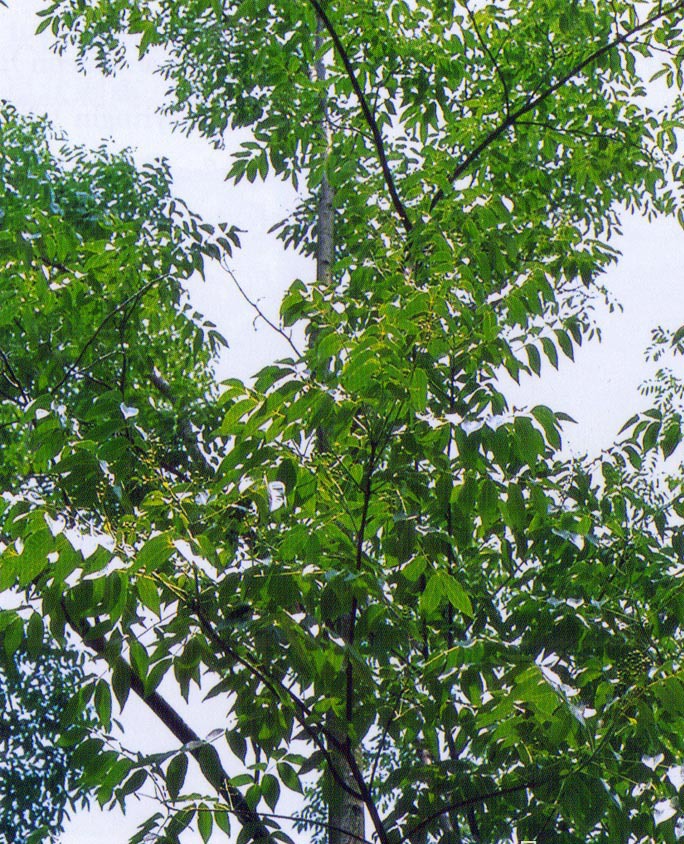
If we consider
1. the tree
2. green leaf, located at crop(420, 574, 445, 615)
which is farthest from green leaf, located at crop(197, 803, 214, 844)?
green leaf, located at crop(420, 574, 445, 615)

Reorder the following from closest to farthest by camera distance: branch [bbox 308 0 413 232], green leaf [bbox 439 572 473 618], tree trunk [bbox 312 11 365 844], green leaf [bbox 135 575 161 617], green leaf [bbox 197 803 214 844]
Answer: green leaf [bbox 135 575 161 617] → green leaf [bbox 439 572 473 618] → green leaf [bbox 197 803 214 844] → tree trunk [bbox 312 11 365 844] → branch [bbox 308 0 413 232]

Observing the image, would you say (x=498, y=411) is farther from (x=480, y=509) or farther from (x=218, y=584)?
(x=218, y=584)

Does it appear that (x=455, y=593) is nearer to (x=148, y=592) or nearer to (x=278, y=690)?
(x=278, y=690)

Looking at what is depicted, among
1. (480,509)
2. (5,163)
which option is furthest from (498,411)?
(5,163)

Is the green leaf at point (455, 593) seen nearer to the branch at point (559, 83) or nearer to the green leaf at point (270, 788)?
the green leaf at point (270, 788)

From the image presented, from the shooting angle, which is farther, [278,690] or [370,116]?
[370,116]

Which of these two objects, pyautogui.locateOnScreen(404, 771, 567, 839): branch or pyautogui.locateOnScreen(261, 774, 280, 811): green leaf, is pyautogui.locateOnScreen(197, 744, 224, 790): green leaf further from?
pyautogui.locateOnScreen(404, 771, 567, 839): branch

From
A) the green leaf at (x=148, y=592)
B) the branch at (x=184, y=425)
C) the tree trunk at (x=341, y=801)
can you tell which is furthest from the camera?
the branch at (x=184, y=425)

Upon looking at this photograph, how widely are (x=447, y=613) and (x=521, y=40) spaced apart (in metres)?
3.06

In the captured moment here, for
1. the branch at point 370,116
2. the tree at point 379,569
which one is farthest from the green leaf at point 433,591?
the branch at point 370,116

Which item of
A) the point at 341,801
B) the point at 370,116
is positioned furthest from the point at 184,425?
the point at 341,801

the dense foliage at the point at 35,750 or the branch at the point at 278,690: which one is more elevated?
the dense foliage at the point at 35,750

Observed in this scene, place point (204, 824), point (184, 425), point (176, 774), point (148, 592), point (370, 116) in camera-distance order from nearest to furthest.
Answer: point (148, 592), point (176, 774), point (204, 824), point (370, 116), point (184, 425)

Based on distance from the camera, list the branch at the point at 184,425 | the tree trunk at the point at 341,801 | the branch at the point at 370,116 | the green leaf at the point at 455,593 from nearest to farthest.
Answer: the green leaf at the point at 455,593 < the tree trunk at the point at 341,801 < the branch at the point at 370,116 < the branch at the point at 184,425
